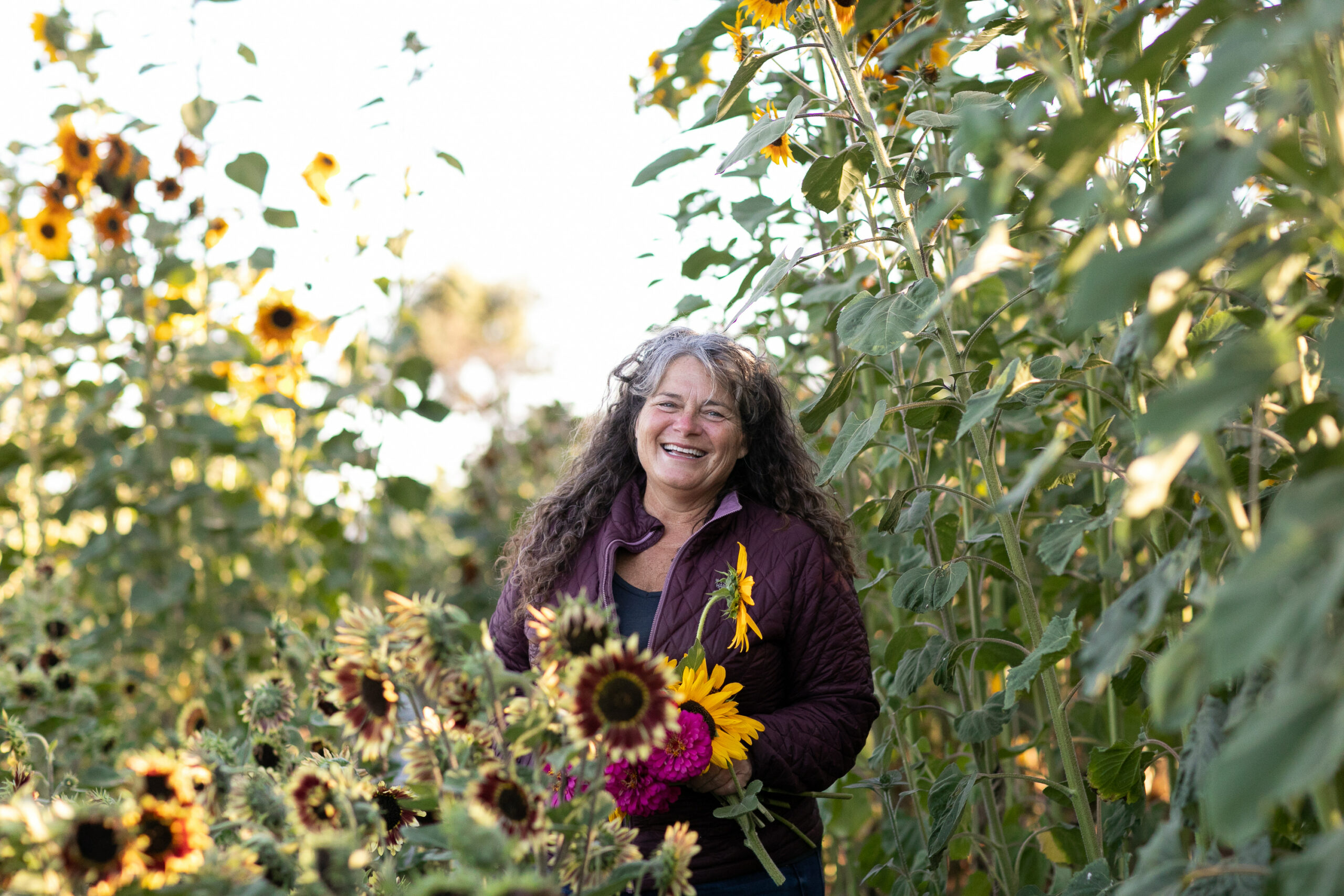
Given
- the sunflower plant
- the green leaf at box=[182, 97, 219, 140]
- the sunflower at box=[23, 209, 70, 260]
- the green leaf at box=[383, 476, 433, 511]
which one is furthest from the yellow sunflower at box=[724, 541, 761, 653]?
the sunflower at box=[23, 209, 70, 260]

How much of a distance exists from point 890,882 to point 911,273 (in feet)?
3.96

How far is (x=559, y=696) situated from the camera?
3.04ft

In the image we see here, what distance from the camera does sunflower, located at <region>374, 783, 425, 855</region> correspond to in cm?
108

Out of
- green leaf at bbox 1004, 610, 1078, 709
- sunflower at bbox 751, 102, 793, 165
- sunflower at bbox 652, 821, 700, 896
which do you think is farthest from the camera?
sunflower at bbox 751, 102, 793, 165

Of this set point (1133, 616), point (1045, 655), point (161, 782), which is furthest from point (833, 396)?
point (161, 782)

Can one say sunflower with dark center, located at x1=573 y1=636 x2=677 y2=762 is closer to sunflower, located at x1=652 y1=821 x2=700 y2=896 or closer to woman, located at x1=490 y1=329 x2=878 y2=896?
sunflower, located at x1=652 y1=821 x2=700 y2=896

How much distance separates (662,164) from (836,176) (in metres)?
0.62

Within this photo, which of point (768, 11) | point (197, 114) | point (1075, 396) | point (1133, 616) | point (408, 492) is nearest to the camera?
point (1133, 616)

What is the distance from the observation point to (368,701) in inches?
38.4

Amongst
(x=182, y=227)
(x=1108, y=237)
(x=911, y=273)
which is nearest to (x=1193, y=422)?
(x=1108, y=237)

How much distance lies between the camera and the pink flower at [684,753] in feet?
4.16

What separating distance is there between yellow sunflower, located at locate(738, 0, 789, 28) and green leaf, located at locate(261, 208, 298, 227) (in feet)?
6.21

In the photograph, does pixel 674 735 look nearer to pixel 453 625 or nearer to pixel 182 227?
pixel 453 625

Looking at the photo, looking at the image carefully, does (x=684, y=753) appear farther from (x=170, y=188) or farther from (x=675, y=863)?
(x=170, y=188)
